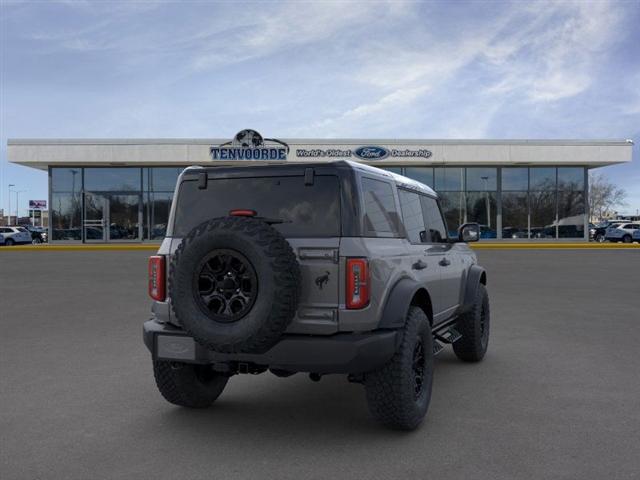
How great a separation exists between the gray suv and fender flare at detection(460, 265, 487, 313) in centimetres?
169

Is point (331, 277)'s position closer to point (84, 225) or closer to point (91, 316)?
point (91, 316)

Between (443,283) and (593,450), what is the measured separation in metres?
2.07

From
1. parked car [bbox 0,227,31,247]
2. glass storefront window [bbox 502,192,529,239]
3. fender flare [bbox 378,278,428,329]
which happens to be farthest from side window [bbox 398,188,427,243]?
parked car [bbox 0,227,31,247]

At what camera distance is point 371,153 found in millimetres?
35250

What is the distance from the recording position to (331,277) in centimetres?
407

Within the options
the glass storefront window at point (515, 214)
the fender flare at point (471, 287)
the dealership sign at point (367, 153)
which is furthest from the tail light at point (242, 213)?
the glass storefront window at point (515, 214)

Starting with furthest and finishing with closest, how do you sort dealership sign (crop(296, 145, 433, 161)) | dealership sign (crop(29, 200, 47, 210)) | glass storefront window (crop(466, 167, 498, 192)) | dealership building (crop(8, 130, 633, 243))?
dealership sign (crop(29, 200, 47, 210)), glass storefront window (crop(466, 167, 498, 192)), dealership building (crop(8, 130, 633, 243)), dealership sign (crop(296, 145, 433, 161))

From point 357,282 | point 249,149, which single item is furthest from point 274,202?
point 249,149

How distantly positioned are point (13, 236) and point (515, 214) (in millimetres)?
31750

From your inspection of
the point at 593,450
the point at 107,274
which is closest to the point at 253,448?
the point at 593,450

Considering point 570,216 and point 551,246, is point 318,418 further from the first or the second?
point 570,216

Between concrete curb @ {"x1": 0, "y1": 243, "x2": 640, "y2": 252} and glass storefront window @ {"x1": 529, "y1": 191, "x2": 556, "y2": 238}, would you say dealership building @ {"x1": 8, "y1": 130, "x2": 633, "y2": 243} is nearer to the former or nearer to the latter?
glass storefront window @ {"x1": 529, "y1": 191, "x2": 556, "y2": 238}

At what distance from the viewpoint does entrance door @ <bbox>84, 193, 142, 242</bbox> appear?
36531 mm

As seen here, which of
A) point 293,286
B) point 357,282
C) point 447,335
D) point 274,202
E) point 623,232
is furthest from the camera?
point 623,232
